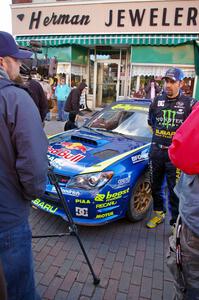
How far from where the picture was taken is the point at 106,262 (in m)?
2.92

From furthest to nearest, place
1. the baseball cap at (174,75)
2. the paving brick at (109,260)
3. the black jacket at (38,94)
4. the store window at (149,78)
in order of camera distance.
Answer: the store window at (149,78) < the black jacket at (38,94) < the baseball cap at (174,75) < the paving brick at (109,260)

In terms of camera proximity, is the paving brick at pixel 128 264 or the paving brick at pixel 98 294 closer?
the paving brick at pixel 98 294

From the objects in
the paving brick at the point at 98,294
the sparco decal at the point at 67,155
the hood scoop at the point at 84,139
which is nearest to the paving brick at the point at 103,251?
the paving brick at the point at 98,294

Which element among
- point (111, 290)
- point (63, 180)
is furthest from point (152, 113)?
point (111, 290)

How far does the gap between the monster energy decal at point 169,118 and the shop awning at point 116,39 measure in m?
9.33

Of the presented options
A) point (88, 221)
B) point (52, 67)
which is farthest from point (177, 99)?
point (52, 67)

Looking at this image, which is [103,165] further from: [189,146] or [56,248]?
[189,146]

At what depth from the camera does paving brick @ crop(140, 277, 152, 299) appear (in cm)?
251

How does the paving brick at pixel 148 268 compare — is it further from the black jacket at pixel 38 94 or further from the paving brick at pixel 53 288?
the black jacket at pixel 38 94

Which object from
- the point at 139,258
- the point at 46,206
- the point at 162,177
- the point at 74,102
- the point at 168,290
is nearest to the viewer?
the point at 168,290

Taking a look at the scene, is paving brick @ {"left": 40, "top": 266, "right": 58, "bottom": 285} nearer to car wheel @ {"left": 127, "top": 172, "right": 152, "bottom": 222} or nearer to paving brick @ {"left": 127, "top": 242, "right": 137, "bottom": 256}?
paving brick @ {"left": 127, "top": 242, "right": 137, "bottom": 256}

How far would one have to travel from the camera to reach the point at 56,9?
12.7 m

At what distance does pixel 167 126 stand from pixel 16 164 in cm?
218

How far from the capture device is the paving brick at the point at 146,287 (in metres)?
2.51
